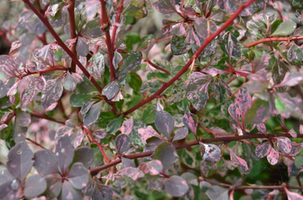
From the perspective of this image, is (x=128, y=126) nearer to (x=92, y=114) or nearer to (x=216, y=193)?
(x=92, y=114)

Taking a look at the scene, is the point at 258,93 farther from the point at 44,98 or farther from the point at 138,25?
the point at 138,25

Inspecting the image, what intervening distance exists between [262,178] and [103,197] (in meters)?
0.45

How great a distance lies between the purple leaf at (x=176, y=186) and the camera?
35cm

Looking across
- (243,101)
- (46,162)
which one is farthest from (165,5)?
Answer: (46,162)

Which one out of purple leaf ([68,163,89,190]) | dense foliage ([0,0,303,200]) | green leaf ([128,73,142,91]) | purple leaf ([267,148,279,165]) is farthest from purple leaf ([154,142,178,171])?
green leaf ([128,73,142,91])

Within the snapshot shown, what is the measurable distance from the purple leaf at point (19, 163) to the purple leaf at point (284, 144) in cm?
40

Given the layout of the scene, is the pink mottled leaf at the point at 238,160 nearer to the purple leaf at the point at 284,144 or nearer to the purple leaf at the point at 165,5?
the purple leaf at the point at 284,144

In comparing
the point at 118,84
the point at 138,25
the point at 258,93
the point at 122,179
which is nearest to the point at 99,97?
the point at 118,84

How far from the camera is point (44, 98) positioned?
1.48 feet

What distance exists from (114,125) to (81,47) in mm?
163

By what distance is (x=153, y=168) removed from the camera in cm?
33

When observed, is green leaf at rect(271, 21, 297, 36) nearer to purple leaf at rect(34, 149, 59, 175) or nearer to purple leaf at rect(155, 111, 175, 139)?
purple leaf at rect(155, 111, 175, 139)

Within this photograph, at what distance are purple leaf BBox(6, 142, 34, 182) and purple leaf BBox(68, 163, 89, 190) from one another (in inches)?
2.3

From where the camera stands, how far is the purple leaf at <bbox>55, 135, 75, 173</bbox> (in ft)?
1.09
